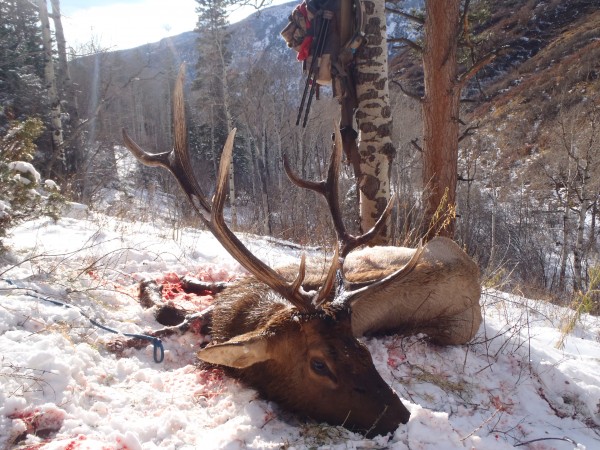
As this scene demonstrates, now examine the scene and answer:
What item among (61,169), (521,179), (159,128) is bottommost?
(521,179)

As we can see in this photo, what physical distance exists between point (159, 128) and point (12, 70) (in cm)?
2984

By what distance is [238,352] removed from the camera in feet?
6.97

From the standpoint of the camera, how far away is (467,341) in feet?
11.1

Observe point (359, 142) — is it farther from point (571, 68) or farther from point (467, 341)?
point (571, 68)

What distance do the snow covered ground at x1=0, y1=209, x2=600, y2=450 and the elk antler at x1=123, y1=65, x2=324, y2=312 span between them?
2.04ft

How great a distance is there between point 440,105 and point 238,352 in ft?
15.2

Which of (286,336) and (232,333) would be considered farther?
(232,333)

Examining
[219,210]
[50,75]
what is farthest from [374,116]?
[50,75]

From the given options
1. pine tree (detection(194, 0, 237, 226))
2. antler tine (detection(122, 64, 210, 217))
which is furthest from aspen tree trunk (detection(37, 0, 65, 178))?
antler tine (detection(122, 64, 210, 217))

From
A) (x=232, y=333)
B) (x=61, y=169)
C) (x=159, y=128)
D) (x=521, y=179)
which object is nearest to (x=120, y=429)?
Result: (x=232, y=333)

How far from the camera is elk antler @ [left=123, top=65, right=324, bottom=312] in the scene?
233 centimetres

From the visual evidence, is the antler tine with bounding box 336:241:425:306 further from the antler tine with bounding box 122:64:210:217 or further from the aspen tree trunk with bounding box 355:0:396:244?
the aspen tree trunk with bounding box 355:0:396:244

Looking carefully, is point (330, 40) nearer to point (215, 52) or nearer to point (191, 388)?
point (191, 388)

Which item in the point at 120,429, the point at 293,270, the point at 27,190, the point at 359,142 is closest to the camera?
the point at 120,429
